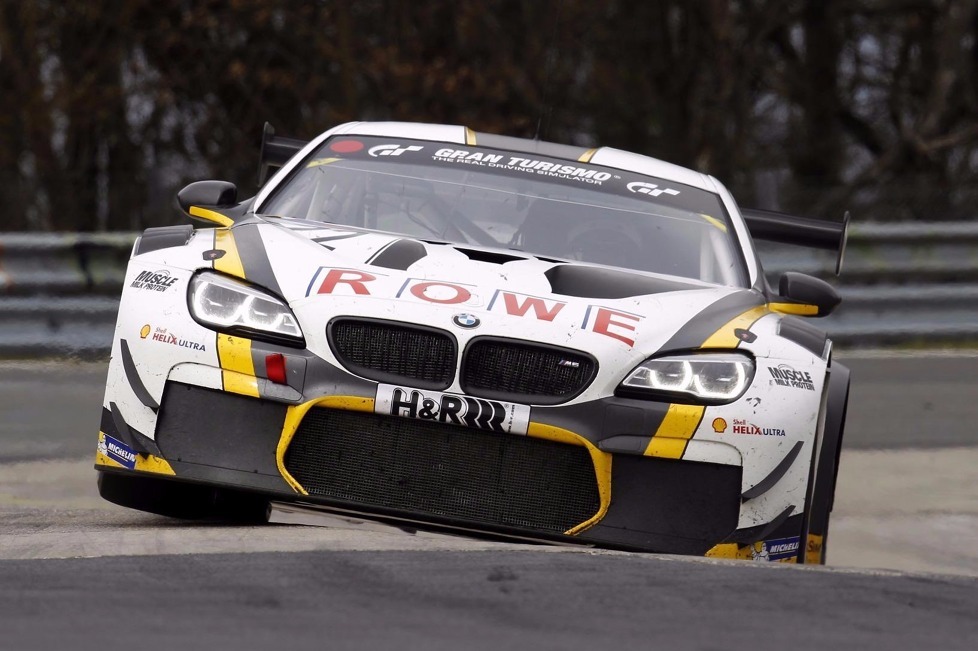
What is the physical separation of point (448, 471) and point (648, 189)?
192cm

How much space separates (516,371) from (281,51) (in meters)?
14.1

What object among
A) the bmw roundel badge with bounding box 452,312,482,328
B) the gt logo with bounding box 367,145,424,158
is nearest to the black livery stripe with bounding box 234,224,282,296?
the bmw roundel badge with bounding box 452,312,482,328

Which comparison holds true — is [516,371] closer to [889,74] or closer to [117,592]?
[117,592]

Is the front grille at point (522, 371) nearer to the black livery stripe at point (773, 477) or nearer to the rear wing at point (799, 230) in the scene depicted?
the black livery stripe at point (773, 477)

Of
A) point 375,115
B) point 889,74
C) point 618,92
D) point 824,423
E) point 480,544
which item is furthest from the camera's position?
point 889,74

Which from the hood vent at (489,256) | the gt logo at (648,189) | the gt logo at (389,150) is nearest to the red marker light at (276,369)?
the hood vent at (489,256)

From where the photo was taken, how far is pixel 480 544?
406 centimetres

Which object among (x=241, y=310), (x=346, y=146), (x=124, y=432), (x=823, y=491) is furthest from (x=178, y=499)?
(x=823, y=491)

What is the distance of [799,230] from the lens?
654cm

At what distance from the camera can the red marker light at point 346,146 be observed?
19.3 ft

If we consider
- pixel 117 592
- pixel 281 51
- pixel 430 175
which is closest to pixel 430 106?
pixel 281 51

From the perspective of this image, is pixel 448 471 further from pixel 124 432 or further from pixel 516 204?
pixel 516 204

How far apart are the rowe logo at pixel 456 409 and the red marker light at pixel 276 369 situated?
27cm

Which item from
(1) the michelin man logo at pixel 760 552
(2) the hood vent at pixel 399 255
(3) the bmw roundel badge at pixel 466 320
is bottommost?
(1) the michelin man logo at pixel 760 552
